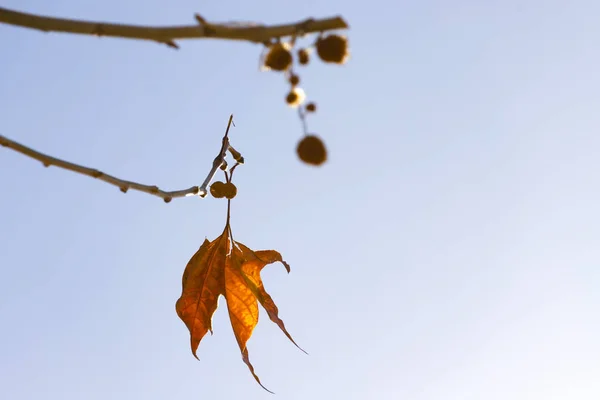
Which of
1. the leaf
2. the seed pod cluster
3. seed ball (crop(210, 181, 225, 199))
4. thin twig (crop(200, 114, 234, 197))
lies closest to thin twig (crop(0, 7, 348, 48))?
the seed pod cluster

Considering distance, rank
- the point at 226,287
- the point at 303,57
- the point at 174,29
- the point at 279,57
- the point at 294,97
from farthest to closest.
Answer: the point at 226,287, the point at 294,97, the point at 303,57, the point at 279,57, the point at 174,29

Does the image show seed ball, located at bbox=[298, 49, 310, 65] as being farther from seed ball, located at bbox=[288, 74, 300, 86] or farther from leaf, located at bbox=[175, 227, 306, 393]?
leaf, located at bbox=[175, 227, 306, 393]

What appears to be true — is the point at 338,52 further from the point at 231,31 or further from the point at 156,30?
the point at 156,30

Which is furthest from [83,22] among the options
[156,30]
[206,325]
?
[206,325]

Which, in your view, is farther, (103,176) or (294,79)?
(103,176)

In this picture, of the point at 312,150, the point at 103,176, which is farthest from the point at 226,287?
the point at 312,150

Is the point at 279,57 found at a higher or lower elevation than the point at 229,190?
lower

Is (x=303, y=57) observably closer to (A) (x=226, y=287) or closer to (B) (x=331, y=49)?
(B) (x=331, y=49)
